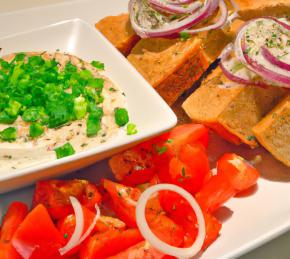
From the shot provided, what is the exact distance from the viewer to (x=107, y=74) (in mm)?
3107

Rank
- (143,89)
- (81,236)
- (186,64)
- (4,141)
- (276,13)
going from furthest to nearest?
(276,13) → (186,64) → (143,89) → (4,141) → (81,236)

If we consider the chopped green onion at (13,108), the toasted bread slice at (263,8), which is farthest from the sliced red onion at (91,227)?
the toasted bread slice at (263,8)

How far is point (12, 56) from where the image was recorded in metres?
3.05

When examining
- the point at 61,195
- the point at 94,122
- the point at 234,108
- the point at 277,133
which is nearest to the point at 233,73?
the point at 234,108

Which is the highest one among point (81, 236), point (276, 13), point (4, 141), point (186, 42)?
point (276, 13)

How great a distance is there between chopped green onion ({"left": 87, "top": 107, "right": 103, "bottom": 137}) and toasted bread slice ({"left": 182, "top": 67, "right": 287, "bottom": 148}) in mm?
652

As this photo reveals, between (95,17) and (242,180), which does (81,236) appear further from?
(95,17)

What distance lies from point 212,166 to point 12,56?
1510mm

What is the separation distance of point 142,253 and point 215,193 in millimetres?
543

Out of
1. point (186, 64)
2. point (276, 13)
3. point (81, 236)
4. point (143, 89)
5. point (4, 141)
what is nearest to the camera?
point (81, 236)

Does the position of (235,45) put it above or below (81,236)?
above

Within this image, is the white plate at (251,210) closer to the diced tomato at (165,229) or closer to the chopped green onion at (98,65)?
the diced tomato at (165,229)

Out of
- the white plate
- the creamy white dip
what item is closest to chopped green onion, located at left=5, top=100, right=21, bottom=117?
the creamy white dip

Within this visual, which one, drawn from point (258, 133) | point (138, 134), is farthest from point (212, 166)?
point (138, 134)
